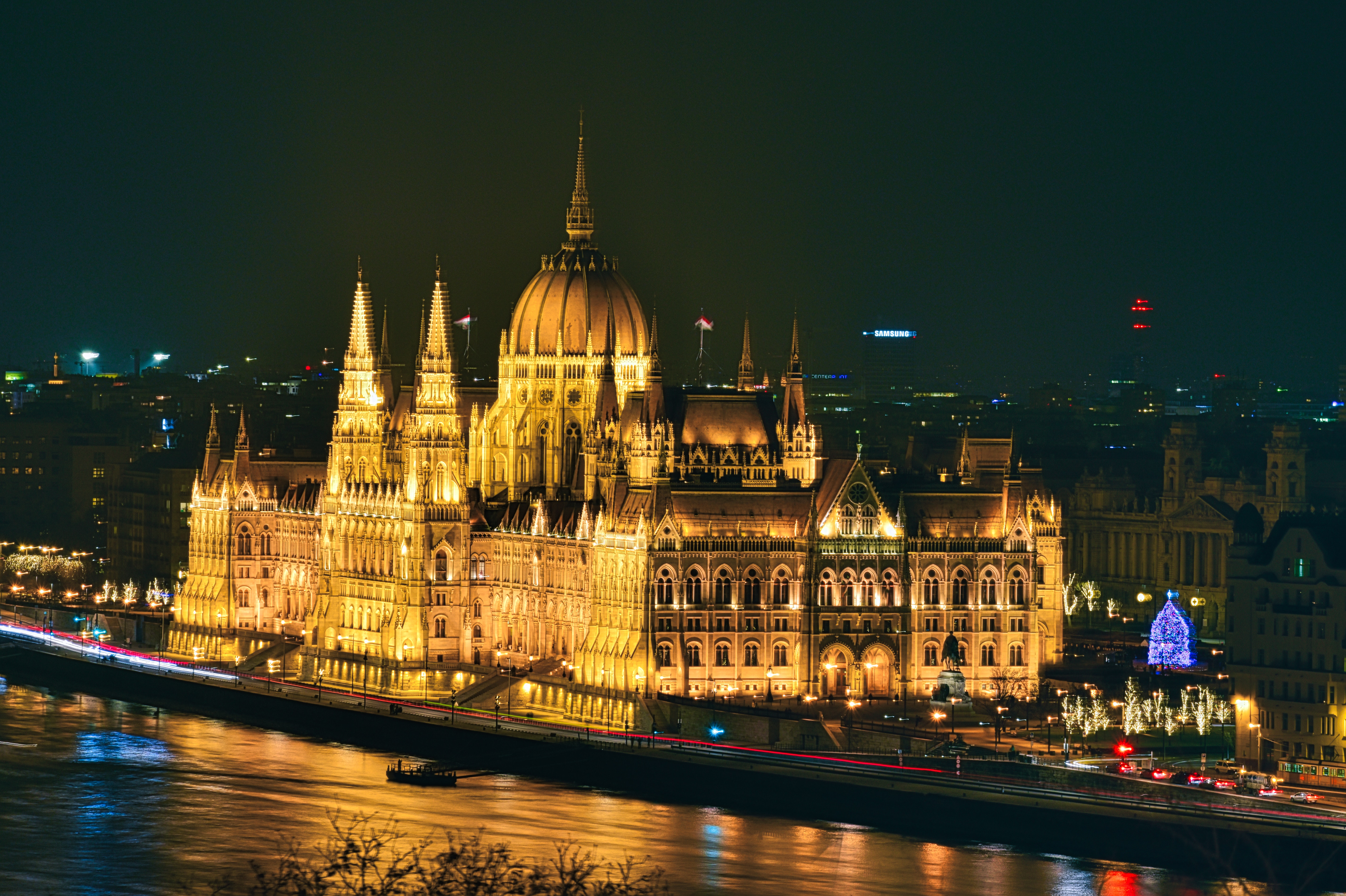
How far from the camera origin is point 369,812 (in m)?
153

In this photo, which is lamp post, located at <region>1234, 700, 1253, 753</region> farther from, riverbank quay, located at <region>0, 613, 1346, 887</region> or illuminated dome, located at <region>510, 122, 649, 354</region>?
illuminated dome, located at <region>510, 122, 649, 354</region>

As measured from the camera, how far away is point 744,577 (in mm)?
169875

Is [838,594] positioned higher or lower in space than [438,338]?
lower

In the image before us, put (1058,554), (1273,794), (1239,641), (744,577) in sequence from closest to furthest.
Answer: (1273,794), (1239,641), (744,577), (1058,554)

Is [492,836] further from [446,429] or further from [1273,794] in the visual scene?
[446,429]

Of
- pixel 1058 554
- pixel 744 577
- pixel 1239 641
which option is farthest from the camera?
pixel 1058 554

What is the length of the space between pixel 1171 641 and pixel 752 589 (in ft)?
83.9

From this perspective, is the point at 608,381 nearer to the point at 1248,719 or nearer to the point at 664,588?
the point at 664,588

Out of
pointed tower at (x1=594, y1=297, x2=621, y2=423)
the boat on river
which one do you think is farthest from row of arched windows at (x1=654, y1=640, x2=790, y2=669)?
pointed tower at (x1=594, y1=297, x2=621, y2=423)

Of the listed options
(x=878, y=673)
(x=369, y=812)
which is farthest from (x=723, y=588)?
(x=369, y=812)

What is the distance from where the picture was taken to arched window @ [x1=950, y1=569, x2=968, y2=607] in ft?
572

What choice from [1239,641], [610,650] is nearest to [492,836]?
[610,650]

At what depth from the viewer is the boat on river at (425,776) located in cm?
16388

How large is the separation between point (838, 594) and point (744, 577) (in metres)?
5.27
